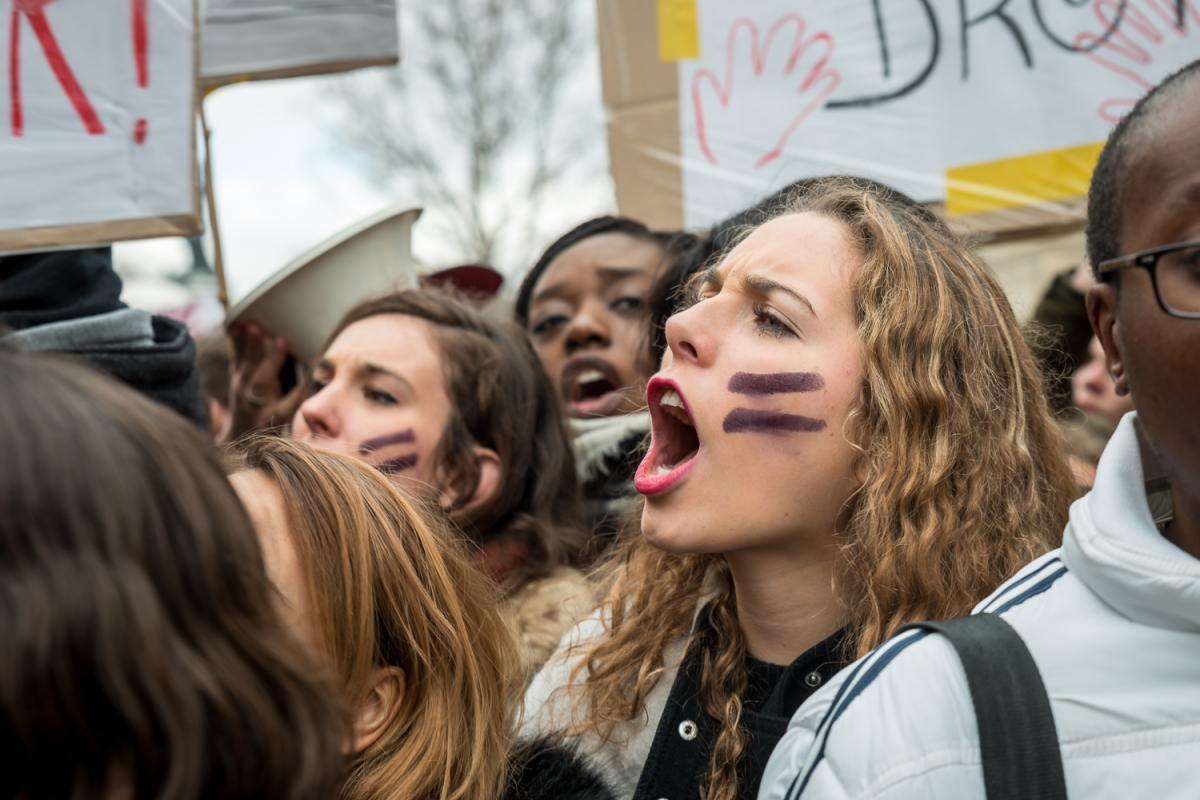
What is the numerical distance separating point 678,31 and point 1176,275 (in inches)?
91.2

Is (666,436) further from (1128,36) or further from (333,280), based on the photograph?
(1128,36)

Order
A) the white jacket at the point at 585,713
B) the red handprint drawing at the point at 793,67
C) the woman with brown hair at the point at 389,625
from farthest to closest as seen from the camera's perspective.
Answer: the red handprint drawing at the point at 793,67
the white jacket at the point at 585,713
the woman with brown hair at the point at 389,625

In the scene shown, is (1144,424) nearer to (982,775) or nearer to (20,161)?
(982,775)

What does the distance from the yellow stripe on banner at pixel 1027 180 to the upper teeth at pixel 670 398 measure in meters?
1.44

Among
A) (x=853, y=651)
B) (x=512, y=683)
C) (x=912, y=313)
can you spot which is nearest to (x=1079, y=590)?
(x=853, y=651)

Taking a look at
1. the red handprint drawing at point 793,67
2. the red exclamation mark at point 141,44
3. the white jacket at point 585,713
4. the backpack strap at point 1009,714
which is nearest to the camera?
the backpack strap at point 1009,714

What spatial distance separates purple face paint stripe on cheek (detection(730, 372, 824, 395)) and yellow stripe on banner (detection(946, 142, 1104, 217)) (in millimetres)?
1464

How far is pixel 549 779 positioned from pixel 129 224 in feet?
4.33

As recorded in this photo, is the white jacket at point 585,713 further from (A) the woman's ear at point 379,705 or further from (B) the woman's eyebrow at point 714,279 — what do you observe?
(B) the woman's eyebrow at point 714,279

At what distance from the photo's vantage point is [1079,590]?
39.9 inches

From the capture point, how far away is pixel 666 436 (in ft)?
5.78

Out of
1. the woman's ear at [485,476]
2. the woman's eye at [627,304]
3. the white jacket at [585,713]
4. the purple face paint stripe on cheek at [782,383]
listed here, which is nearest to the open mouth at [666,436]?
the purple face paint stripe on cheek at [782,383]

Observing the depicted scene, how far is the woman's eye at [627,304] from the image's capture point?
10.0 feet

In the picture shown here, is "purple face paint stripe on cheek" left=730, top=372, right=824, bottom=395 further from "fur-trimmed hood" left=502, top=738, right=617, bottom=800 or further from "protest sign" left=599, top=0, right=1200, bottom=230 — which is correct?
"protest sign" left=599, top=0, right=1200, bottom=230
